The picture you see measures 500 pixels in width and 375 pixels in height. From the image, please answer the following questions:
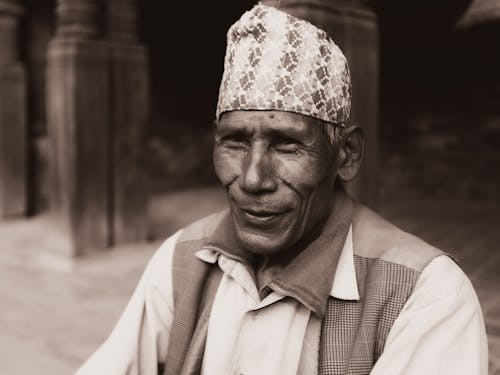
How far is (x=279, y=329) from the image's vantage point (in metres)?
1.29

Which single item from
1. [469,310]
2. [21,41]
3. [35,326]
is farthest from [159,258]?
[21,41]

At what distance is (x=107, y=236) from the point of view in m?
4.96

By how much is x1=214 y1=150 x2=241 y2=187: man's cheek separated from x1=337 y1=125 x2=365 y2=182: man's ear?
276 mm

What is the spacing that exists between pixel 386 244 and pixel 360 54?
199 centimetres

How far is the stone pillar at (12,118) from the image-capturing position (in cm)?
672

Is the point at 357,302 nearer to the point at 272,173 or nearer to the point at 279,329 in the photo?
the point at 279,329

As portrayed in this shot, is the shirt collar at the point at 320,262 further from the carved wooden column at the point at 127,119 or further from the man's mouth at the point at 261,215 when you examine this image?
the carved wooden column at the point at 127,119

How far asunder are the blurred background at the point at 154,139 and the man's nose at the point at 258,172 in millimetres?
1596

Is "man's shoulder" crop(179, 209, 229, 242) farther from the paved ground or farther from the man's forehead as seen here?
the paved ground

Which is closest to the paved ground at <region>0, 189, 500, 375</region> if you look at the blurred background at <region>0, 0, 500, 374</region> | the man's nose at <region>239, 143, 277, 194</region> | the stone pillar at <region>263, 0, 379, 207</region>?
the blurred background at <region>0, 0, 500, 374</region>

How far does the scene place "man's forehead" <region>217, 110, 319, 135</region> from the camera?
49.9 inches

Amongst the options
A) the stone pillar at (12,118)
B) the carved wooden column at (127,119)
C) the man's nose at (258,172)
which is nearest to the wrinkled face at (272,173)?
the man's nose at (258,172)

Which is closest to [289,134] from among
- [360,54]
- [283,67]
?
[283,67]

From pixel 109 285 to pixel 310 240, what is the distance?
3086mm
